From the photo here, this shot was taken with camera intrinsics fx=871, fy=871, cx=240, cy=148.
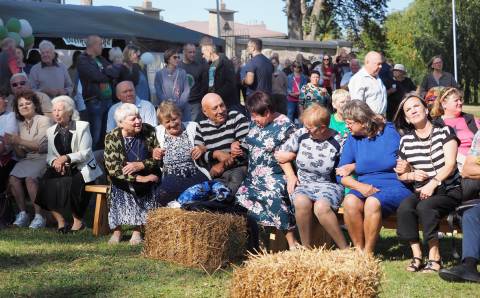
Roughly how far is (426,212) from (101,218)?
336cm

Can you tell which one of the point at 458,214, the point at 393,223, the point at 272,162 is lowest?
the point at 393,223

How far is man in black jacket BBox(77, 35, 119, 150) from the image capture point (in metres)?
11.5

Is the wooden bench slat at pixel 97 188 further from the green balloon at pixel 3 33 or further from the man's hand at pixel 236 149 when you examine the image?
the green balloon at pixel 3 33

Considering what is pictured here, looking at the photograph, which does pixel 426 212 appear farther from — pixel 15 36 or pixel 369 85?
pixel 15 36

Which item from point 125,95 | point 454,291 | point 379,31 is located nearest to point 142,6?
point 379,31

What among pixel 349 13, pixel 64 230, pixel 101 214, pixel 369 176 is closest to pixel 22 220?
pixel 64 230

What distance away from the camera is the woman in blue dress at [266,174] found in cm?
741

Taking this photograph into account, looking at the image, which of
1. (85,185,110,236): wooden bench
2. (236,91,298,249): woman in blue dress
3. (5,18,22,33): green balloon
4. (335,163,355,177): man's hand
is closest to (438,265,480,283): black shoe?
(335,163,355,177): man's hand

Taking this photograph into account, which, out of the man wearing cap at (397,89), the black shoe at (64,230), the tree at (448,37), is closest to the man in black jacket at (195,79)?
the black shoe at (64,230)

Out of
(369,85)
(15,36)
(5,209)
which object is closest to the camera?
(5,209)

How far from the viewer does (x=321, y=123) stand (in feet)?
23.6

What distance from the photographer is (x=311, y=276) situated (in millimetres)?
4633

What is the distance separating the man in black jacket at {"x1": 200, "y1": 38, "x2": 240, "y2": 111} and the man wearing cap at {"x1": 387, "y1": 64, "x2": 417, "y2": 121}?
4.23 metres

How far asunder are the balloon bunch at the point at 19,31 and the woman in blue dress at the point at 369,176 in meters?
7.38
